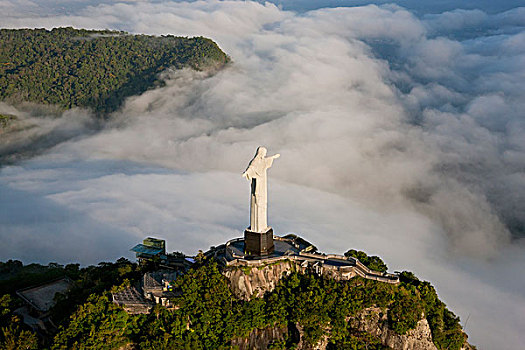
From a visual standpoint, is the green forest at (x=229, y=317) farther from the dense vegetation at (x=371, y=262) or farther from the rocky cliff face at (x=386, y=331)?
the dense vegetation at (x=371, y=262)

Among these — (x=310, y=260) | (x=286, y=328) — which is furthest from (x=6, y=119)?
(x=286, y=328)

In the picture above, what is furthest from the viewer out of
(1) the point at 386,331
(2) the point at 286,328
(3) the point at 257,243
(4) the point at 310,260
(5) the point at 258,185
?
(3) the point at 257,243

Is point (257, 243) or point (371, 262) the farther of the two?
point (371, 262)

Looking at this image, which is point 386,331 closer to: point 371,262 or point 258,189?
point 371,262

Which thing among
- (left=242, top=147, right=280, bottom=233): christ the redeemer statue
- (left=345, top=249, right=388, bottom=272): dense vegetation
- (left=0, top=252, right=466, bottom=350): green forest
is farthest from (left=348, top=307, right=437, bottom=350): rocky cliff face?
(left=242, top=147, right=280, bottom=233): christ the redeemer statue

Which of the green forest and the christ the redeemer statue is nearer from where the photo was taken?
the green forest

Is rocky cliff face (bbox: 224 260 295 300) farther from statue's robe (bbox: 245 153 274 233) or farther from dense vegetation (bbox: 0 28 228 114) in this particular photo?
dense vegetation (bbox: 0 28 228 114)

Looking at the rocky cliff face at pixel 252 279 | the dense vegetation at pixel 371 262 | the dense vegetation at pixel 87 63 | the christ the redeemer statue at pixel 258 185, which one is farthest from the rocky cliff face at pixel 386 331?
the dense vegetation at pixel 87 63
